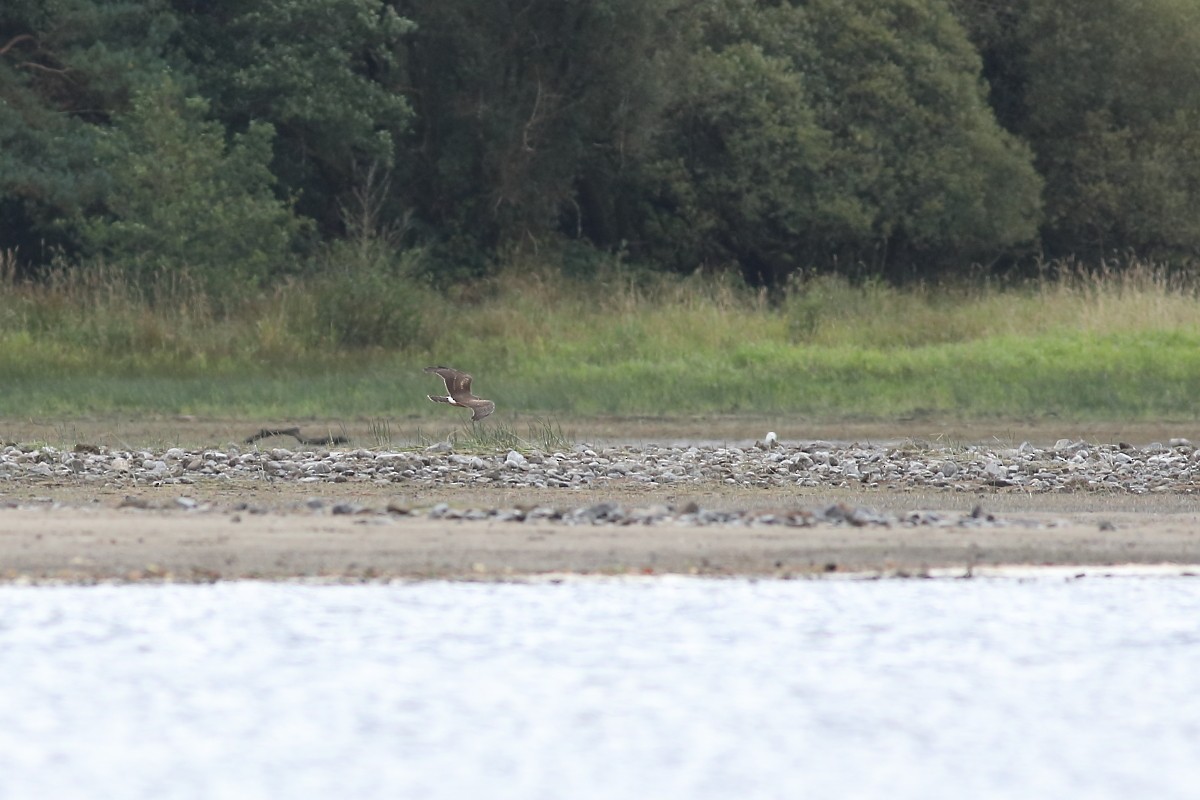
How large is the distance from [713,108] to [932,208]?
14.3ft

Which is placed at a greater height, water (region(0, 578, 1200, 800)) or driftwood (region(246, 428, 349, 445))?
water (region(0, 578, 1200, 800))

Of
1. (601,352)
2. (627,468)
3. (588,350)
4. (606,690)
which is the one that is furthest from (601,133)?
(606,690)

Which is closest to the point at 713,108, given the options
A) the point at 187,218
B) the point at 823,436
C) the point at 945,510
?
the point at 187,218

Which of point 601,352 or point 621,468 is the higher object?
point 621,468

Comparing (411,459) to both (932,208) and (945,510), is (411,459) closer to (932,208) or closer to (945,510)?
(945,510)

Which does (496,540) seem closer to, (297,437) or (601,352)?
(297,437)

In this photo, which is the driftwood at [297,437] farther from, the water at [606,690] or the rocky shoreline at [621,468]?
the water at [606,690]

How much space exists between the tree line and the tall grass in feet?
7.89

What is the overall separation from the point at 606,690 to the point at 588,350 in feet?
49.2

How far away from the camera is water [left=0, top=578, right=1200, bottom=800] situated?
6.62m

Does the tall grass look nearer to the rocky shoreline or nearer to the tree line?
the tree line

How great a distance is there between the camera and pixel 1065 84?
123 ft

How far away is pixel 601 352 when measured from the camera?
22.6 metres

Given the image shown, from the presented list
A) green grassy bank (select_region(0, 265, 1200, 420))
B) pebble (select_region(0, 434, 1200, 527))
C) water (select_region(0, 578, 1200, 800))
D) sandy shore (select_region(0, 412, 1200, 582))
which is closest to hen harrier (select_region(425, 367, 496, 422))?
pebble (select_region(0, 434, 1200, 527))
